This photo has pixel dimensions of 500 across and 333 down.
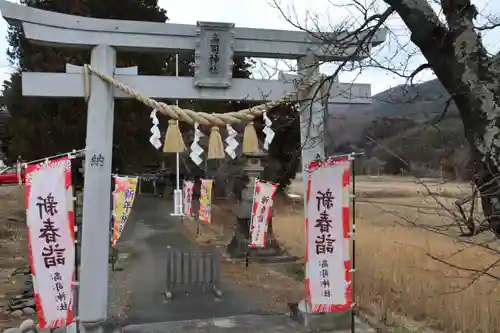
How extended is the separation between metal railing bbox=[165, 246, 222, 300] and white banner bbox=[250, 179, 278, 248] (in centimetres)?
188

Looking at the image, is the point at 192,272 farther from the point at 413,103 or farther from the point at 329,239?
Result: the point at 413,103

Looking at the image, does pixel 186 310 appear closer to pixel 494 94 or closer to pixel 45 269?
pixel 45 269

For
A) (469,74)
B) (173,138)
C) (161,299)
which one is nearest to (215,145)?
(173,138)

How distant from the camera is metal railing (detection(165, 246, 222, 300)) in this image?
9.05 meters

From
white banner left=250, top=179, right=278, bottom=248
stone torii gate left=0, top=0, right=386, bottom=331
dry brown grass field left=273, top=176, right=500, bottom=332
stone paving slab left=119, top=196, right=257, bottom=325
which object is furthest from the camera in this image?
white banner left=250, top=179, right=278, bottom=248

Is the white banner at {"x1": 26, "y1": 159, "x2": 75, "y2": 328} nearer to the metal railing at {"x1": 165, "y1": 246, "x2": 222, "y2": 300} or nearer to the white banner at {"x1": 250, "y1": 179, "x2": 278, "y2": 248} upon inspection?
the metal railing at {"x1": 165, "y1": 246, "x2": 222, "y2": 300}

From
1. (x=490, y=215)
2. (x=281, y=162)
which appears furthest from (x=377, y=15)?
(x=281, y=162)

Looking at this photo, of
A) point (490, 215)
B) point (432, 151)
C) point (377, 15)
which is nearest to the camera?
point (490, 215)

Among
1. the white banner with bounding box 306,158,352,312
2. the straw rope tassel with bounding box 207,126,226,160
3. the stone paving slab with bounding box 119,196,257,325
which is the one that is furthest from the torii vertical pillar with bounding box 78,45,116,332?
the white banner with bounding box 306,158,352,312

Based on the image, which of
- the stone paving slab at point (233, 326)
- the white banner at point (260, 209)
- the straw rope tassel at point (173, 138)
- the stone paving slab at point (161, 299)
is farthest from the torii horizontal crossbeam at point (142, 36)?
the white banner at point (260, 209)

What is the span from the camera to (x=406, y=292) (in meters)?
8.05

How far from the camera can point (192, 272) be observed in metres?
9.17

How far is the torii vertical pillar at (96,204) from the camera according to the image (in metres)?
5.95

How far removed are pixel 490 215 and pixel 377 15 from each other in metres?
1.83
